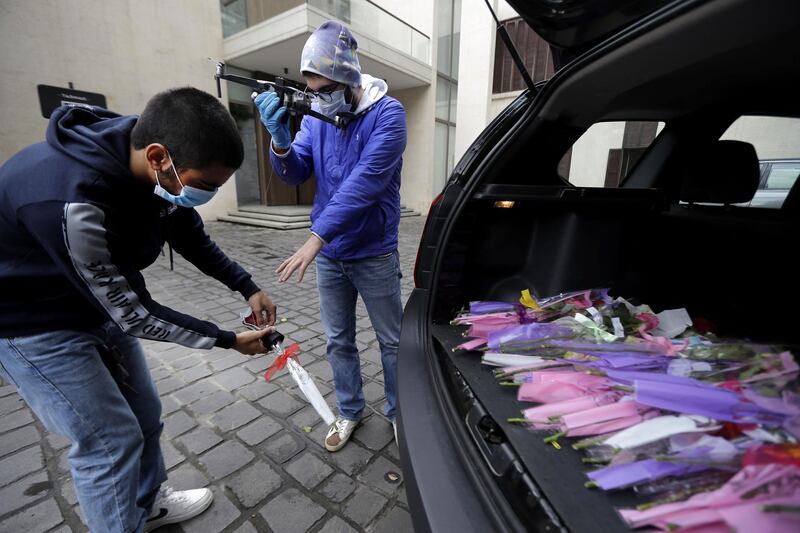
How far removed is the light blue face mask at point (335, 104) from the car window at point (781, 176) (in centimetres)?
245

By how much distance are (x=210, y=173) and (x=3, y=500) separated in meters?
1.89

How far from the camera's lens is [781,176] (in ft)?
7.44

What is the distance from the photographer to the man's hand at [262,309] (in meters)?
1.94

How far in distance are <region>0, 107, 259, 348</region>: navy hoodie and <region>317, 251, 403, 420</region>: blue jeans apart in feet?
2.54

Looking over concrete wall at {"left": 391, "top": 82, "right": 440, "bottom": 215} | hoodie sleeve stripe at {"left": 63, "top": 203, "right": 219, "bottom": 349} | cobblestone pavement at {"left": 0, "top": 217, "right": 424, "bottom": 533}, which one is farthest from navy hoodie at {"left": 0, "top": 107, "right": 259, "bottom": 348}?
concrete wall at {"left": 391, "top": 82, "right": 440, "bottom": 215}

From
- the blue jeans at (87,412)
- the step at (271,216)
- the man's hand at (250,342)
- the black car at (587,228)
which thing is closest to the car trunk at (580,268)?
the black car at (587,228)

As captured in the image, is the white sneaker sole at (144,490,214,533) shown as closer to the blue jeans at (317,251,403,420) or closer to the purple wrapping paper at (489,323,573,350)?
the blue jeans at (317,251,403,420)

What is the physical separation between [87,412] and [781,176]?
3.54 m

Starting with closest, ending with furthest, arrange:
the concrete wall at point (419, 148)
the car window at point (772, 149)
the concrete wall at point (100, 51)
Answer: the car window at point (772, 149)
the concrete wall at point (100, 51)
the concrete wall at point (419, 148)

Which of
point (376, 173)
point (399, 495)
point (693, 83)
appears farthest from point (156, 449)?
point (693, 83)

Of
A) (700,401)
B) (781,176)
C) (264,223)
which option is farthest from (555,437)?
(264,223)

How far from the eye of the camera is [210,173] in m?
1.30

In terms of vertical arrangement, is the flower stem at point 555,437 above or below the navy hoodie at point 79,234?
below

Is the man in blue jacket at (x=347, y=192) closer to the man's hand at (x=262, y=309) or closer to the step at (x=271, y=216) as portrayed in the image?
the man's hand at (x=262, y=309)
